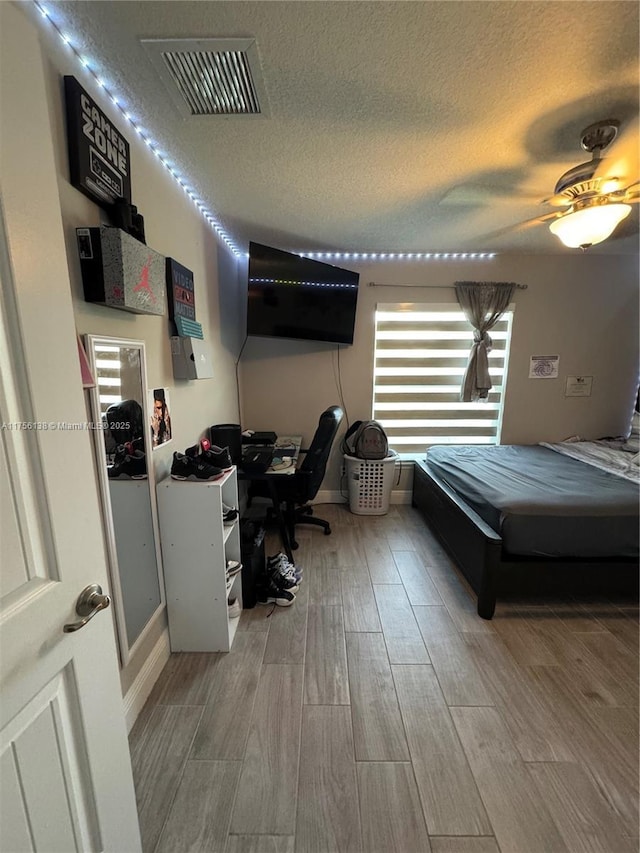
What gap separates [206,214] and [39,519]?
2.24 metres

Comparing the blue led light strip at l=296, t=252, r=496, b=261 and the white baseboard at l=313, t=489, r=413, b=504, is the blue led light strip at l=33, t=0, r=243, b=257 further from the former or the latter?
the white baseboard at l=313, t=489, r=413, b=504

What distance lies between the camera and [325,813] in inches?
41.6

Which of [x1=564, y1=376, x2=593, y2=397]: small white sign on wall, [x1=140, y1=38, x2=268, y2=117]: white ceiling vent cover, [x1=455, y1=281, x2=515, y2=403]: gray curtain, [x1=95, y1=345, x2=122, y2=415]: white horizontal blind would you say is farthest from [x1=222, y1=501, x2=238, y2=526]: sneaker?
[x1=564, y1=376, x2=593, y2=397]: small white sign on wall

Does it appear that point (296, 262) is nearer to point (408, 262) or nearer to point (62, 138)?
point (408, 262)

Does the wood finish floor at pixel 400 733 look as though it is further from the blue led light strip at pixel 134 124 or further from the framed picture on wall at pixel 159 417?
the blue led light strip at pixel 134 124

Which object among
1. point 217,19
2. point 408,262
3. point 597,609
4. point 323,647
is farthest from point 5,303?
point 408,262

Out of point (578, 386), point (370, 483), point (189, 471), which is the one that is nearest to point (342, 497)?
point (370, 483)

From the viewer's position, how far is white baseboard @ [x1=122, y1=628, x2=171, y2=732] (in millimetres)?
1312

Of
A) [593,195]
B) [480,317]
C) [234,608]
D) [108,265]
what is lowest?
[234,608]

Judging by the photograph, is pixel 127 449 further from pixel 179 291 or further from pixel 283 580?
pixel 283 580

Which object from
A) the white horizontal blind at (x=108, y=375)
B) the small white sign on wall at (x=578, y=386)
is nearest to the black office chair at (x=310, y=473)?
the white horizontal blind at (x=108, y=375)

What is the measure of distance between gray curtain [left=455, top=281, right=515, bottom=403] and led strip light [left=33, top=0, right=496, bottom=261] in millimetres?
286

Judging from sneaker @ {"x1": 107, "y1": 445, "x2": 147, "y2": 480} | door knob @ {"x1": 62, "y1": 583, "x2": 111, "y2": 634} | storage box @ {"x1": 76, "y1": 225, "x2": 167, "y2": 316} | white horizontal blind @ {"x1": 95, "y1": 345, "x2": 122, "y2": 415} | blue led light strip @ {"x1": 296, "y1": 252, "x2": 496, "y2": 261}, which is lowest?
door knob @ {"x1": 62, "y1": 583, "x2": 111, "y2": 634}

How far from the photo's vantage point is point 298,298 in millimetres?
2732
